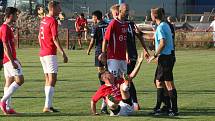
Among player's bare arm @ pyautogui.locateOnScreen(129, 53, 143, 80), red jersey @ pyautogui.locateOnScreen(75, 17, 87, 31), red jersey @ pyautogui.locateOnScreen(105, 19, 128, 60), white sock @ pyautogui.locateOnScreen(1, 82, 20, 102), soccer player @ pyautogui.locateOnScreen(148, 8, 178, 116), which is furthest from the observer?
red jersey @ pyautogui.locateOnScreen(75, 17, 87, 31)

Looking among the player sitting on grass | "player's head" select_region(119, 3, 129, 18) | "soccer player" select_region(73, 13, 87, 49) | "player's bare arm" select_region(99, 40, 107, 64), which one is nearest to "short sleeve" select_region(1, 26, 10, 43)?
"player's bare arm" select_region(99, 40, 107, 64)

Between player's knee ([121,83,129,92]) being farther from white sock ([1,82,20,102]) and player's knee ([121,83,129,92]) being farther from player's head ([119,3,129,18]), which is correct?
white sock ([1,82,20,102])

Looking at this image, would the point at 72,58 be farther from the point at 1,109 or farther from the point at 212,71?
the point at 1,109

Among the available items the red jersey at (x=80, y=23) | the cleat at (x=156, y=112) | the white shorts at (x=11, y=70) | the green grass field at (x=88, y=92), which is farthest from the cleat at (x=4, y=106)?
the red jersey at (x=80, y=23)

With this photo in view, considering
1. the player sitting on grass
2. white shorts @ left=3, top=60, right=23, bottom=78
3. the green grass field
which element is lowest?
the green grass field

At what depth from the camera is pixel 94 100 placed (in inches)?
499

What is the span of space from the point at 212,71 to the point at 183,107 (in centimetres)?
949

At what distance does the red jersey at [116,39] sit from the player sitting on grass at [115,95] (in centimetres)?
40

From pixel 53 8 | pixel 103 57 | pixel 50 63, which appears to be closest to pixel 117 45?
pixel 103 57

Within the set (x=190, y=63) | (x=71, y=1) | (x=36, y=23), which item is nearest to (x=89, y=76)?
(x=190, y=63)

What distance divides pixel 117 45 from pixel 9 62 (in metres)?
2.19

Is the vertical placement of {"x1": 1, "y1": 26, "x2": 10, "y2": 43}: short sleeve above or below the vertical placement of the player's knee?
above

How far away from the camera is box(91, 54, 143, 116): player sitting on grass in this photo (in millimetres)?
12680

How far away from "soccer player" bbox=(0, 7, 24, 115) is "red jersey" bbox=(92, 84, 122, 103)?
1564 millimetres
